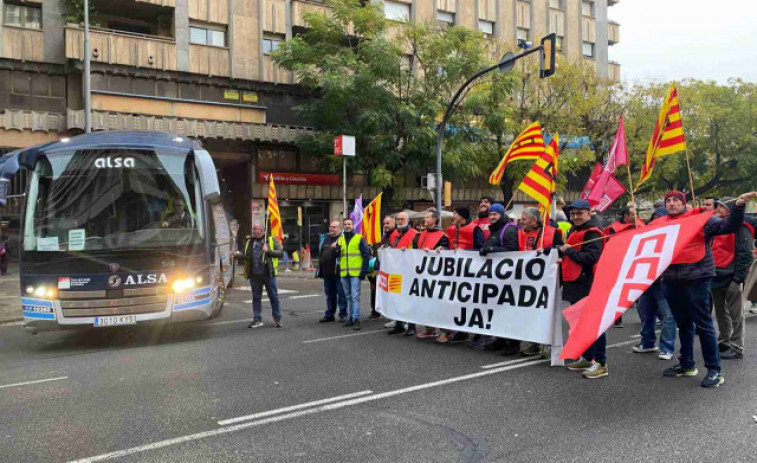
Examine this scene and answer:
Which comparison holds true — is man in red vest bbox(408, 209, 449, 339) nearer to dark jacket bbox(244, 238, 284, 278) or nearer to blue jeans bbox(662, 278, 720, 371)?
dark jacket bbox(244, 238, 284, 278)

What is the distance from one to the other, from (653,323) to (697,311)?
1.67 meters

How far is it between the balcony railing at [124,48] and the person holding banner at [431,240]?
19.2 meters

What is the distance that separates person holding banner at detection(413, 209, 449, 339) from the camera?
27.9 feet

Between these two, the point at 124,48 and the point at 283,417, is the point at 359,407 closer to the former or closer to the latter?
the point at 283,417

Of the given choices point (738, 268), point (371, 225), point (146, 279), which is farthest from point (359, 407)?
point (371, 225)

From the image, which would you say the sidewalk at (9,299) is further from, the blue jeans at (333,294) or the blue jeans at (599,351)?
the blue jeans at (599,351)

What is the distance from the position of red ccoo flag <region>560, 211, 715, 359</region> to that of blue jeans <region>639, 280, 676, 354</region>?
1682 mm

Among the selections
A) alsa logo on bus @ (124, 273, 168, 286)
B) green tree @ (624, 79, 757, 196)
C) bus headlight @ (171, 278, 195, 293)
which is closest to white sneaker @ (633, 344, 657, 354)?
bus headlight @ (171, 278, 195, 293)

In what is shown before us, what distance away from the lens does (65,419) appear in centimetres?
504

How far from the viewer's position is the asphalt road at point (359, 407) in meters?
4.18

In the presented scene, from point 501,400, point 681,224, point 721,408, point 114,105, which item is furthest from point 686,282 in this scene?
point 114,105

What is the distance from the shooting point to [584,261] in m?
6.10

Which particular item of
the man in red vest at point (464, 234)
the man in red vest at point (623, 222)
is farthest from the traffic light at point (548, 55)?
the man in red vest at point (464, 234)

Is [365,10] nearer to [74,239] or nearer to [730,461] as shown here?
[74,239]
